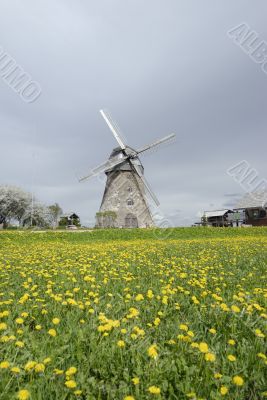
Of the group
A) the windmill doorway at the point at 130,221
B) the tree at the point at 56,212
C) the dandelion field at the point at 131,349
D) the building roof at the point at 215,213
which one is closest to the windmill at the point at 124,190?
the windmill doorway at the point at 130,221

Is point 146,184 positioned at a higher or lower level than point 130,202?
higher

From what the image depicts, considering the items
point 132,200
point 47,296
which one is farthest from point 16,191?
point 47,296

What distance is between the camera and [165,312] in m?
3.71

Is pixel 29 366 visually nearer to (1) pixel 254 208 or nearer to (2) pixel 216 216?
(1) pixel 254 208

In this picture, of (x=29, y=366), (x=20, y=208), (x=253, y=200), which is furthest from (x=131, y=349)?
(x=20, y=208)

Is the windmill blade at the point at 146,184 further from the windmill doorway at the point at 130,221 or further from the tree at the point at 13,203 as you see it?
the tree at the point at 13,203

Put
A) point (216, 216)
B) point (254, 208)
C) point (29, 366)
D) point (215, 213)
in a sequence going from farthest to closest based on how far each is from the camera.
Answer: point (215, 213) < point (216, 216) < point (254, 208) < point (29, 366)

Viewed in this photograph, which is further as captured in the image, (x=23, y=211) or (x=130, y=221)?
(x=23, y=211)

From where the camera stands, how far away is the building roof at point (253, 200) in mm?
48259

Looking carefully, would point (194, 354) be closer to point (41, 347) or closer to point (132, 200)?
point (41, 347)

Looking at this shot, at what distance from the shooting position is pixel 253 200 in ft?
165

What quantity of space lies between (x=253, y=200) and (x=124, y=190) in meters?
25.3

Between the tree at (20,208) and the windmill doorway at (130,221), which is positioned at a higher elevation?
the tree at (20,208)

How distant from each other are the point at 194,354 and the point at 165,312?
1.05 m
